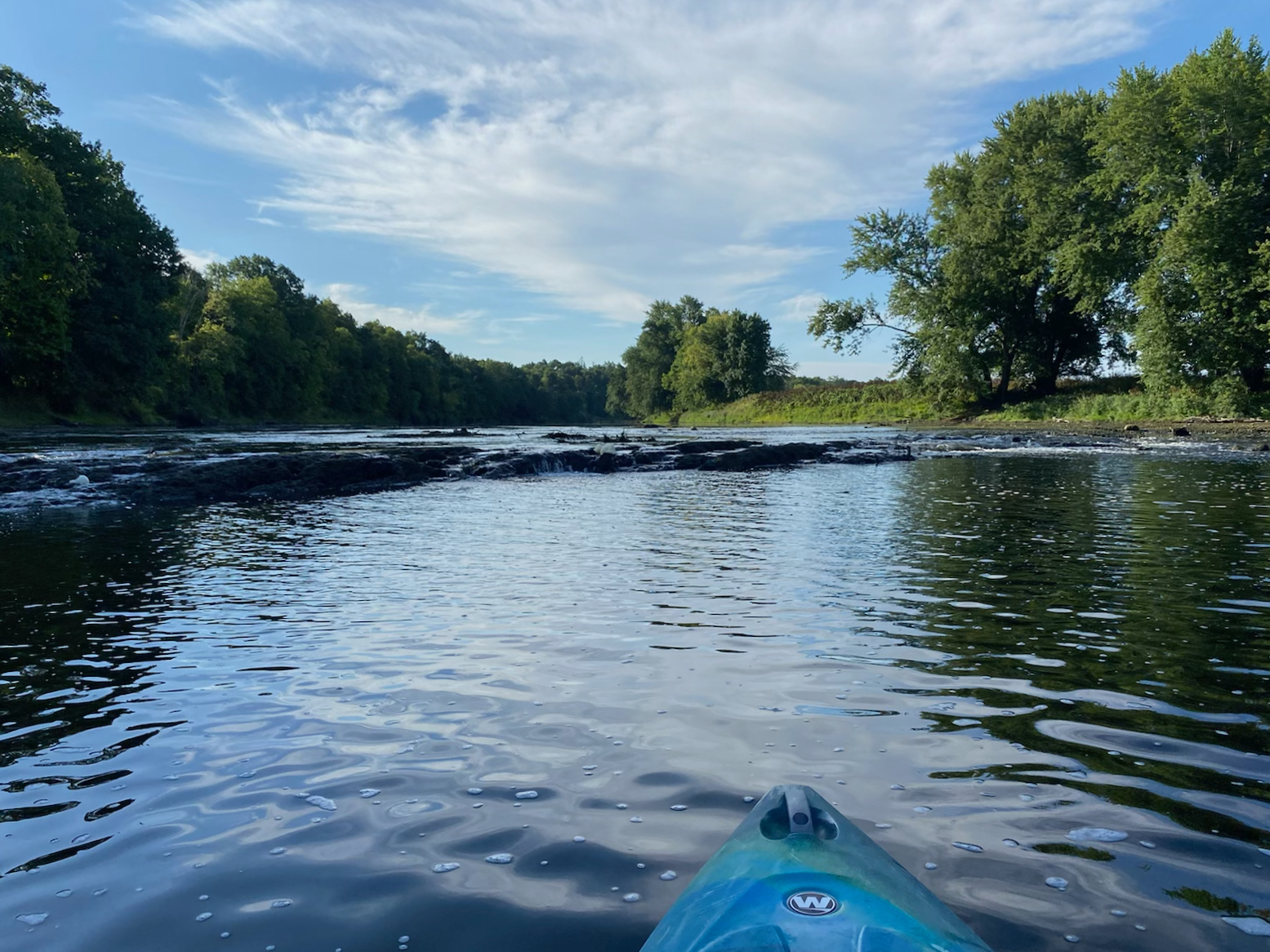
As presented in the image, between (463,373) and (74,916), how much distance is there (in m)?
136

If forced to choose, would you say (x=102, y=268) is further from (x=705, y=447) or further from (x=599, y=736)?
(x=599, y=736)

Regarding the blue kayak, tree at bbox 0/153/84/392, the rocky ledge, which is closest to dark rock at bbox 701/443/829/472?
the rocky ledge

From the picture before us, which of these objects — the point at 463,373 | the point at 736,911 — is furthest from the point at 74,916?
the point at 463,373

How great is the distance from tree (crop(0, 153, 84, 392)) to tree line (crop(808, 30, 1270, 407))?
47803 mm

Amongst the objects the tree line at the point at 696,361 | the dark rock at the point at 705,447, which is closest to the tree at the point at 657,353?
the tree line at the point at 696,361

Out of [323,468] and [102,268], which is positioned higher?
[102,268]

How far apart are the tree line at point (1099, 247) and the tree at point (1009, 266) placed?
0.36ft

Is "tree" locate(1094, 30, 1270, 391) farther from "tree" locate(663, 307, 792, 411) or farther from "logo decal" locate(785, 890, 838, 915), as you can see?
"tree" locate(663, 307, 792, 411)

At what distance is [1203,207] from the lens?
34.4 m

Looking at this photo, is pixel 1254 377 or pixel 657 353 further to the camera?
pixel 657 353

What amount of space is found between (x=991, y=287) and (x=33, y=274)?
Result: 57726 mm

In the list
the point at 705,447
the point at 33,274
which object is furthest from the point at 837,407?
the point at 33,274

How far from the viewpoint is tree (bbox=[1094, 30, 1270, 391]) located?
34500mm

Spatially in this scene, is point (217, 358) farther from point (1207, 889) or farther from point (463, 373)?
point (1207, 889)
